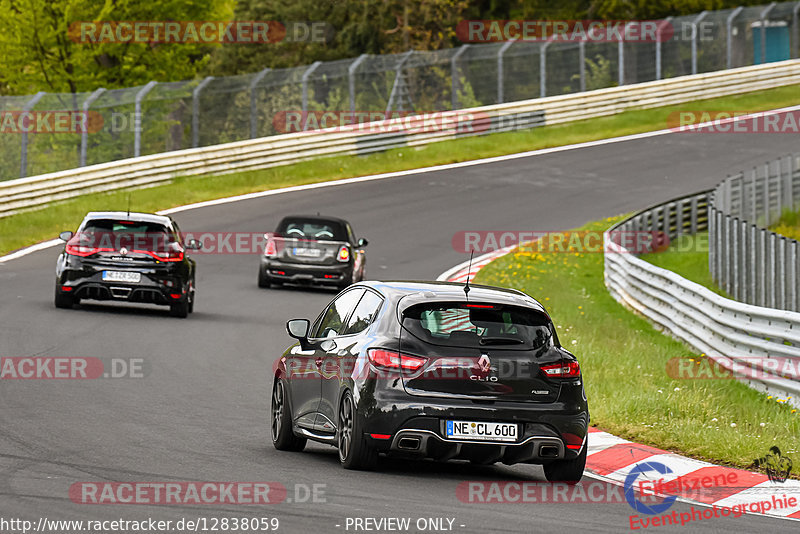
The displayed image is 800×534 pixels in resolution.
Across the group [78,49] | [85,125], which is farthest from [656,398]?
[78,49]

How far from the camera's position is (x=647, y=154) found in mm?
41000

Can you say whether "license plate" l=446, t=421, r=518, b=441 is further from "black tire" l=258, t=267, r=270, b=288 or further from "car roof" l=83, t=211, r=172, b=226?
"black tire" l=258, t=267, r=270, b=288

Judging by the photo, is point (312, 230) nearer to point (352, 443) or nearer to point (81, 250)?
point (81, 250)

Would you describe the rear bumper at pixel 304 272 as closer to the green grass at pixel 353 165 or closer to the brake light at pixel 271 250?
the brake light at pixel 271 250

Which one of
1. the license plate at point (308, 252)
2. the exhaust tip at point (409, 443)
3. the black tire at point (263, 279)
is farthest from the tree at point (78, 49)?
the exhaust tip at point (409, 443)

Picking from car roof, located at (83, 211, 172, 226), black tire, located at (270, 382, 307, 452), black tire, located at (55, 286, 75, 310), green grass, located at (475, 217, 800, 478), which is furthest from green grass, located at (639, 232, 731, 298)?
black tire, located at (270, 382, 307, 452)

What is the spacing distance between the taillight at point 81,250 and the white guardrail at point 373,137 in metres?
11.3

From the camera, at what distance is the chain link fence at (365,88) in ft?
113

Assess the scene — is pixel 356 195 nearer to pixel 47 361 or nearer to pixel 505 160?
pixel 505 160

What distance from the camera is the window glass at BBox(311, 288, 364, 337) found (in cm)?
1074

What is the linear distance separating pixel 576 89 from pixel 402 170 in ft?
30.2

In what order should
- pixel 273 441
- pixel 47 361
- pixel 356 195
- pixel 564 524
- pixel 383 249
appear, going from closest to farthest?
pixel 564 524 < pixel 273 441 < pixel 47 361 < pixel 383 249 < pixel 356 195

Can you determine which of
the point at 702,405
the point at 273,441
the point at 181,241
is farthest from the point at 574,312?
the point at 273,441

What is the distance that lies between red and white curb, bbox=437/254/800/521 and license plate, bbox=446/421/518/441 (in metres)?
1.02
